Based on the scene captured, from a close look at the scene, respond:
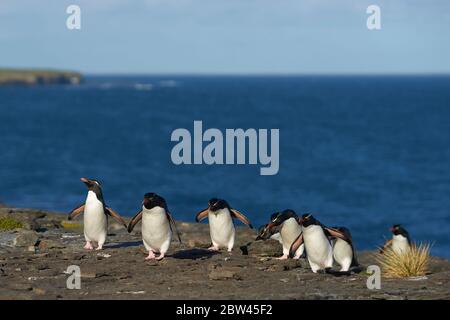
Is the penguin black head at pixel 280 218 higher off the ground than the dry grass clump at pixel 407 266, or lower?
higher

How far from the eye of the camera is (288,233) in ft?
67.9

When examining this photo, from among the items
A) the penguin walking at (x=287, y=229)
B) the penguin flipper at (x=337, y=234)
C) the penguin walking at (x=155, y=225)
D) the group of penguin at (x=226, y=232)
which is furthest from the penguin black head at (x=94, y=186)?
the penguin flipper at (x=337, y=234)

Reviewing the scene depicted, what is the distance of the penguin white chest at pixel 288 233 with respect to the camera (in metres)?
20.7

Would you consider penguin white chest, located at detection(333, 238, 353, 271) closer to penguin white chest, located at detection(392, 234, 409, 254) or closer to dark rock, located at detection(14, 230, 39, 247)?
penguin white chest, located at detection(392, 234, 409, 254)

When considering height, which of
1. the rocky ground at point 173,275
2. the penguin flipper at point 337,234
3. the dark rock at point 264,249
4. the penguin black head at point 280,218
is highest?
the penguin black head at point 280,218

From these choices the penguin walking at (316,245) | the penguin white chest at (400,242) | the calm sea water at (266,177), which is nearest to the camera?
the penguin walking at (316,245)

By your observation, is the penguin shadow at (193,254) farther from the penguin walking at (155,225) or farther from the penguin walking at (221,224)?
the penguin walking at (155,225)

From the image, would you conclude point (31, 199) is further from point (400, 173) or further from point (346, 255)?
point (346, 255)

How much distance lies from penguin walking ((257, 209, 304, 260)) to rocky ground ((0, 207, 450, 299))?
0.88 feet

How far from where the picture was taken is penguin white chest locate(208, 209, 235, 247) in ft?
69.5

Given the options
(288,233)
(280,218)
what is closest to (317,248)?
(288,233)

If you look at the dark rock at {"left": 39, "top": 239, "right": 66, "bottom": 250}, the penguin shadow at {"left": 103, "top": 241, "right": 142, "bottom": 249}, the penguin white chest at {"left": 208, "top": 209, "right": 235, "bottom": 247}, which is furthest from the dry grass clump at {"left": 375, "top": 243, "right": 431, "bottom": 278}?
the dark rock at {"left": 39, "top": 239, "right": 66, "bottom": 250}
